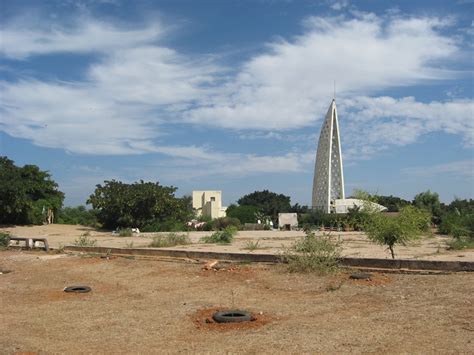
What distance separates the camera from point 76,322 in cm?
757

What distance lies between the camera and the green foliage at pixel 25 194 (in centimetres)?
3728

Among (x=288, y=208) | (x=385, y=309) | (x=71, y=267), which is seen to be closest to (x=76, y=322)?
(x=385, y=309)

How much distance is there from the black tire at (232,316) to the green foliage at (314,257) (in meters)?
4.40

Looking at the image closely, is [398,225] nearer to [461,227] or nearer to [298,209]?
[461,227]

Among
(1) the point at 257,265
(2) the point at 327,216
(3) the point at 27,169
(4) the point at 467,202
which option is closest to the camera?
(1) the point at 257,265

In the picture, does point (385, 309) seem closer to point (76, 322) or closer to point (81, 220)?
point (76, 322)

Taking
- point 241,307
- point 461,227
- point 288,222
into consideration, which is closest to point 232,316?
point 241,307

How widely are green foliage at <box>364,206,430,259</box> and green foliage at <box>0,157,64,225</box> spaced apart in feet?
100

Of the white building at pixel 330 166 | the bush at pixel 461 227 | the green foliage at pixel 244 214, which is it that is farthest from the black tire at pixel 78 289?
the white building at pixel 330 166

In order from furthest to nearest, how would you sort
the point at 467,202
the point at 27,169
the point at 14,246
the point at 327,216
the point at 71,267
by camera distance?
the point at 467,202
the point at 327,216
the point at 27,169
the point at 14,246
the point at 71,267

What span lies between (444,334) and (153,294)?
5.61 meters

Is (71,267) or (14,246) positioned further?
(14,246)

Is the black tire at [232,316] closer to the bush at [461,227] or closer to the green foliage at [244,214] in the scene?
the bush at [461,227]

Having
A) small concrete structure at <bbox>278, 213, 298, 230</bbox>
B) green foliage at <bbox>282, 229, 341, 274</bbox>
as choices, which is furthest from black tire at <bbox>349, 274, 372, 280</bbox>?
small concrete structure at <bbox>278, 213, 298, 230</bbox>
